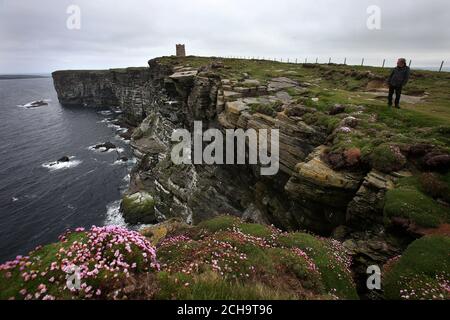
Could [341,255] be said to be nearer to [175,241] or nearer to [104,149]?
[175,241]

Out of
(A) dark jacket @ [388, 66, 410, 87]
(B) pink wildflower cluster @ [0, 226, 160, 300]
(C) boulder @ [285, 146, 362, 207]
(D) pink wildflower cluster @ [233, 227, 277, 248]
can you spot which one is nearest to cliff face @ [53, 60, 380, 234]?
(C) boulder @ [285, 146, 362, 207]

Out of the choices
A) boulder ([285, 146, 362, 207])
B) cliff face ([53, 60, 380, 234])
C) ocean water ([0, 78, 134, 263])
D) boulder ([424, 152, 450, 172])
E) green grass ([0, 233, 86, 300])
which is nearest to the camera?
green grass ([0, 233, 86, 300])

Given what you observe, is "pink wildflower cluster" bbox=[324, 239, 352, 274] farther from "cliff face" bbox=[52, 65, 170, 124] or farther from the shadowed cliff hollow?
"cliff face" bbox=[52, 65, 170, 124]

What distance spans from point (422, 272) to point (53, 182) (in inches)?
3244

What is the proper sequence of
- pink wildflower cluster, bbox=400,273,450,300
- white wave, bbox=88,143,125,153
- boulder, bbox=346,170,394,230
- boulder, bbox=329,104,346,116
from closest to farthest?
pink wildflower cluster, bbox=400,273,450,300 → boulder, bbox=346,170,394,230 → boulder, bbox=329,104,346,116 → white wave, bbox=88,143,125,153

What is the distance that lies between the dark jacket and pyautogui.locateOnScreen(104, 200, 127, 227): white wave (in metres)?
50.7

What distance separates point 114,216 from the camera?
5778 centimetres

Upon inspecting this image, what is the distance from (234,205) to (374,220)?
86.7 feet

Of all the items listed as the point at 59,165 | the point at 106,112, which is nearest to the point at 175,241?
the point at 59,165

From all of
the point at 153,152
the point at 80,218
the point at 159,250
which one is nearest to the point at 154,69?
the point at 153,152

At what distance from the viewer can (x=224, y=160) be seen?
41031mm

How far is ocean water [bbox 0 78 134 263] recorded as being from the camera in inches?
2096
